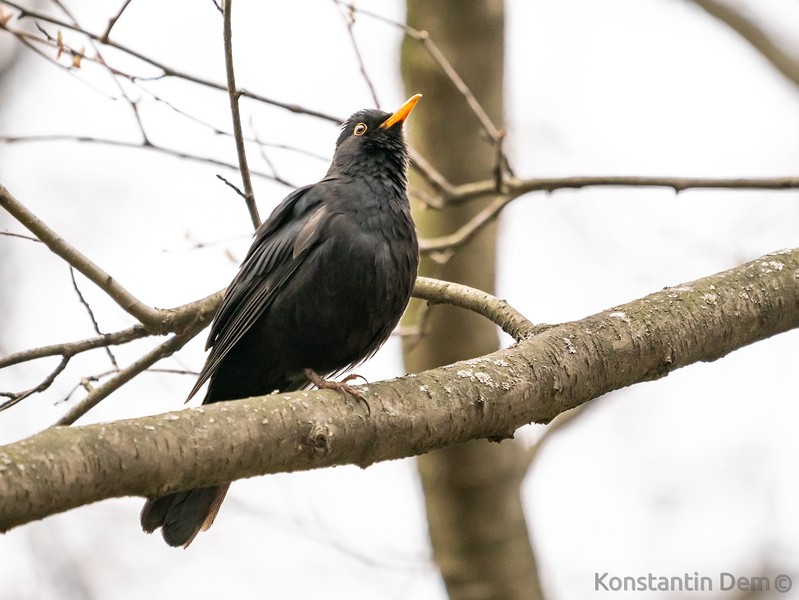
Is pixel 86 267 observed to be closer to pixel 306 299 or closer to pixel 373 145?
pixel 306 299

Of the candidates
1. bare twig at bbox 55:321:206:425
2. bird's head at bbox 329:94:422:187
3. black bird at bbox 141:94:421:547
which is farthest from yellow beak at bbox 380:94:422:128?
bare twig at bbox 55:321:206:425

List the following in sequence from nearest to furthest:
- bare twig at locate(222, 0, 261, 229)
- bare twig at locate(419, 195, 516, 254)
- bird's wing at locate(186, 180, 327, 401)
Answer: bare twig at locate(222, 0, 261, 229), bird's wing at locate(186, 180, 327, 401), bare twig at locate(419, 195, 516, 254)

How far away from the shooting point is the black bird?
3.75m

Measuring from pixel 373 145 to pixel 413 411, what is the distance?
2.14 metres

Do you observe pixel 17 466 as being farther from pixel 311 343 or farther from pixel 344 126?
pixel 344 126

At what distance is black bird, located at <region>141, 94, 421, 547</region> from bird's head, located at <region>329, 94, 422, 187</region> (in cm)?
19

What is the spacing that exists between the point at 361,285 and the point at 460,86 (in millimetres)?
1524

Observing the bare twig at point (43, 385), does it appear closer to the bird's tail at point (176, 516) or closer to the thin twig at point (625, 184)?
the bird's tail at point (176, 516)

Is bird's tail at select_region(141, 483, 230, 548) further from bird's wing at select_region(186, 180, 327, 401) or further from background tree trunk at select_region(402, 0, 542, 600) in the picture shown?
background tree trunk at select_region(402, 0, 542, 600)

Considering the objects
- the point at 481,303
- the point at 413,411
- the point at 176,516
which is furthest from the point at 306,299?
the point at 413,411

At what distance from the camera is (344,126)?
4828mm

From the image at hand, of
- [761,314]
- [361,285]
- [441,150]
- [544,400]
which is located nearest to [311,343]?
[361,285]

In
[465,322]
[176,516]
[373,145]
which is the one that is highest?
[373,145]

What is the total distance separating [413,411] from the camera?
276 cm
